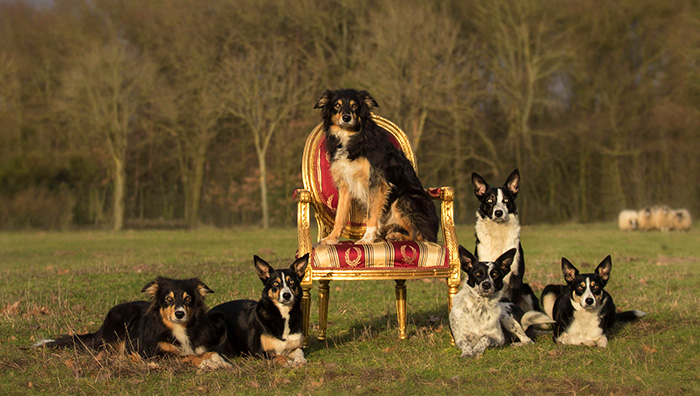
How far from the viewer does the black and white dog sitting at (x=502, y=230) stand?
254 inches

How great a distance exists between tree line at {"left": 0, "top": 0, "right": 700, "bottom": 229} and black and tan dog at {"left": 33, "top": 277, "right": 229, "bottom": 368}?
2094cm

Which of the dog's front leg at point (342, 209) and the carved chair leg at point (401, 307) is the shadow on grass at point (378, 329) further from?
the dog's front leg at point (342, 209)

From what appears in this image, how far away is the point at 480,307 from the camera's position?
19.4 ft

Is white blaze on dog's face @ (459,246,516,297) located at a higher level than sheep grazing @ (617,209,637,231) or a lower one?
lower

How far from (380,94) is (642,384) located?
21.7 m

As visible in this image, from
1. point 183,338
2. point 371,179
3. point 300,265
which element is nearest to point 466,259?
point 371,179

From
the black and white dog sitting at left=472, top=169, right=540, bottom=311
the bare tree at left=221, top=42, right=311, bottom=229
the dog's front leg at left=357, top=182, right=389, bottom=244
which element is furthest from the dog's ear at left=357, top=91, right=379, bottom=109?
the bare tree at left=221, top=42, right=311, bottom=229

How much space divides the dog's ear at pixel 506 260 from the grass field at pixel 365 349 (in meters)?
0.69

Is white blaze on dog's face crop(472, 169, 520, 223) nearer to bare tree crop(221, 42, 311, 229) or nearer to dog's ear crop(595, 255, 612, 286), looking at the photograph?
dog's ear crop(595, 255, 612, 286)

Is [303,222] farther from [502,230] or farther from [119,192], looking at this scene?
[119,192]

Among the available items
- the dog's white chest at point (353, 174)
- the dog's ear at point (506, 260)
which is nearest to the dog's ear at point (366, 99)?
the dog's white chest at point (353, 174)

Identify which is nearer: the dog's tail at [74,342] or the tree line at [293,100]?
the dog's tail at [74,342]

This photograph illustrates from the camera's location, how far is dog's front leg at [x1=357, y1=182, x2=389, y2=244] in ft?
21.4

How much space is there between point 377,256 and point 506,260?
1109mm
